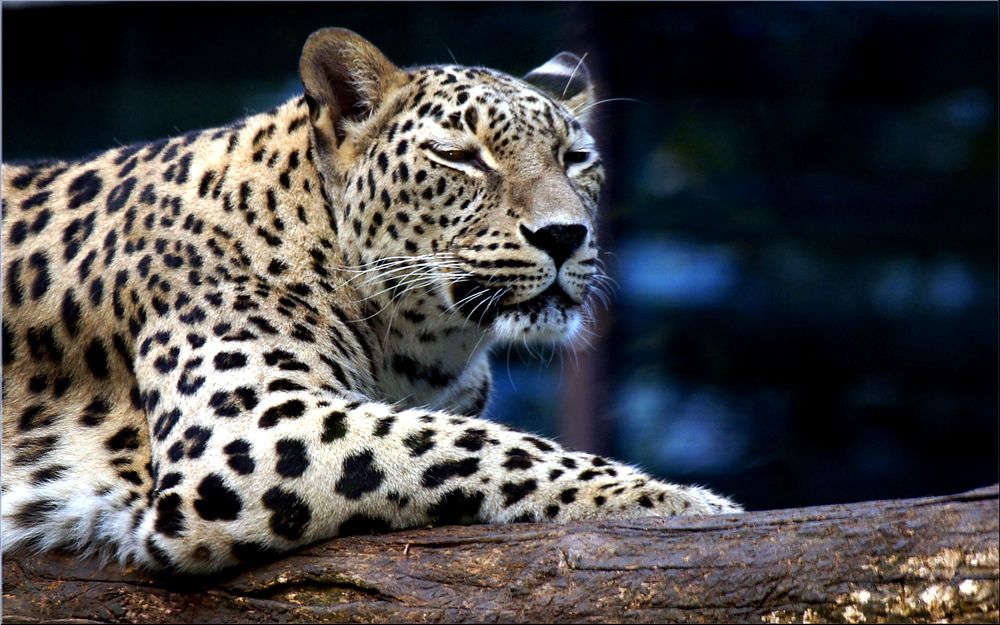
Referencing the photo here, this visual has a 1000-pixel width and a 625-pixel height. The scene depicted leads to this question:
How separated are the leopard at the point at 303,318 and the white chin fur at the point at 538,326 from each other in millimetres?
10

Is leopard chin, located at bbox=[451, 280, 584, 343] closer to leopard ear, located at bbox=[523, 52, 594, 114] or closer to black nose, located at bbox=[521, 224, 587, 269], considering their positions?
black nose, located at bbox=[521, 224, 587, 269]

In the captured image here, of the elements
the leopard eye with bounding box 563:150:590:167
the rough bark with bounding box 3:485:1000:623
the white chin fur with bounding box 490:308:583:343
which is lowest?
the rough bark with bounding box 3:485:1000:623

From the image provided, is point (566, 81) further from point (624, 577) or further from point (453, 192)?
point (624, 577)

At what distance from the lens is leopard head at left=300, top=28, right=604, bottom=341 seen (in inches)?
214

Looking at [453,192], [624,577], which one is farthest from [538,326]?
[624,577]

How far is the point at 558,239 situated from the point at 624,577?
1.79 meters

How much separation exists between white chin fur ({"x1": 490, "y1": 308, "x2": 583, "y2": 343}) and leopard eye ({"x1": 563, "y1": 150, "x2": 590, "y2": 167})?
0.80 m

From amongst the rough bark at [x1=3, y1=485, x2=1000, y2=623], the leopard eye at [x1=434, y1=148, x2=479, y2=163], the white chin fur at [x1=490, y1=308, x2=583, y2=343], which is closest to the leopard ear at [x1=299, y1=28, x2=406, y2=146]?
the leopard eye at [x1=434, y1=148, x2=479, y2=163]

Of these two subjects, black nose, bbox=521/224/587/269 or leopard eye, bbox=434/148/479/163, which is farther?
leopard eye, bbox=434/148/479/163

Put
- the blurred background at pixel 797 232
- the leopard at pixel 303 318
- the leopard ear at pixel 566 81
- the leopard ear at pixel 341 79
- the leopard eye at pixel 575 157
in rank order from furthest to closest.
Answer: the blurred background at pixel 797 232 < the leopard ear at pixel 566 81 < the leopard eye at pixel 575 157 < the leopard ear at pixel 341 79 < the leopard at pixel 303 318

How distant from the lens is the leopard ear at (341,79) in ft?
18.8

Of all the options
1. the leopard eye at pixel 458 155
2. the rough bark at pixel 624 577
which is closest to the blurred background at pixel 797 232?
the leopard eye at pixel 458 155

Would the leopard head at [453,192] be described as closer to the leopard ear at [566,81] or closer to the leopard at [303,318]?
the leopard at [303,318]

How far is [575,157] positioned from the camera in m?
6.00
